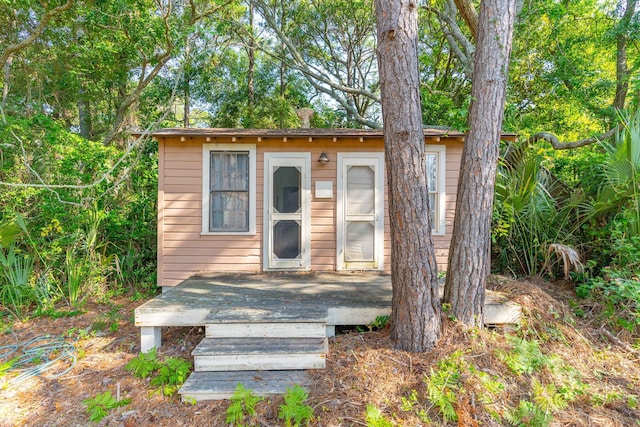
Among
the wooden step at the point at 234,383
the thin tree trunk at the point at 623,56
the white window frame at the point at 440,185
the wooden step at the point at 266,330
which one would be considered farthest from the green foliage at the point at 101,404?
the thin tree trunk at the point at 623,56

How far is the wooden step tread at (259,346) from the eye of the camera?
103 inches

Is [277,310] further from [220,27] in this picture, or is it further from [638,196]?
[220,27]

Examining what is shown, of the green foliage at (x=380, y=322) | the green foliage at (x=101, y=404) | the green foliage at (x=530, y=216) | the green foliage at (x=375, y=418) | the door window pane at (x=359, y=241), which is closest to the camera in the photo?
the green foliage at (x=375, y=418)

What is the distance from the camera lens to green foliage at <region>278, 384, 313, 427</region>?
210 centimetres

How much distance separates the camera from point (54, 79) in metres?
7.70

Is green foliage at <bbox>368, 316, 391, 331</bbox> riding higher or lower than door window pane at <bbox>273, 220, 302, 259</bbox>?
lower

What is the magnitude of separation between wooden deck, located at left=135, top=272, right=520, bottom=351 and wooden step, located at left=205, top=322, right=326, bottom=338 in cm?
4

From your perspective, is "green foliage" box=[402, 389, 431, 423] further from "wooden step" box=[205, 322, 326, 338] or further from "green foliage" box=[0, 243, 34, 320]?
"green foliage" box=[0, 243, 34, 320]

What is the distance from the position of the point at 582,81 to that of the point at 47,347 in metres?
10.8

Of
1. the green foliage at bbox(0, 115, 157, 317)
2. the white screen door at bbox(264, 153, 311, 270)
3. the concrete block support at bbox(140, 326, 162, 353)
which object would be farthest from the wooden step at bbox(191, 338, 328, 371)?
the green foliage at bbox(0, 115, 157, 317)

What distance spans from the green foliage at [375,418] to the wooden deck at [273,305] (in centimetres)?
89

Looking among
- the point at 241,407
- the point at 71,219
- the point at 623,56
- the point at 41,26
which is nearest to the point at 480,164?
the point at 241,407

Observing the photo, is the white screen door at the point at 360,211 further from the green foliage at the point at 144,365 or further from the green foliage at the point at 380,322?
the green foliage at the point at 144,365

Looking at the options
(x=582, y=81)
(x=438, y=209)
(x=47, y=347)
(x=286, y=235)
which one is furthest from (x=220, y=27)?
(x=582, y=81)
